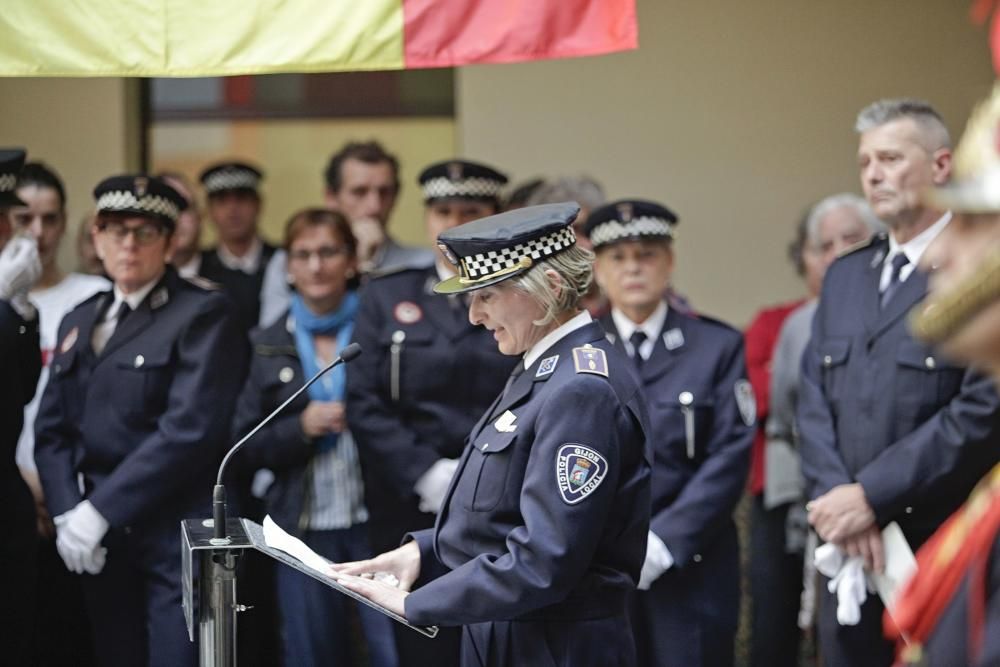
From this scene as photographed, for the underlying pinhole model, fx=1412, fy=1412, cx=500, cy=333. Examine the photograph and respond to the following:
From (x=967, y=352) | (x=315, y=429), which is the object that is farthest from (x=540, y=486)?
(x=315, y=429)

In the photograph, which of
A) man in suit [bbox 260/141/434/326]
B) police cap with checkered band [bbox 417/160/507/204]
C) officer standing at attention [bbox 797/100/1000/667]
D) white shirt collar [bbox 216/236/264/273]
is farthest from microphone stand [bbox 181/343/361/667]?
white shirt collar [bbox 216/236/264/273]

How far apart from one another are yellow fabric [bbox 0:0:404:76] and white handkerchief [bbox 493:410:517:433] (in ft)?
3.86

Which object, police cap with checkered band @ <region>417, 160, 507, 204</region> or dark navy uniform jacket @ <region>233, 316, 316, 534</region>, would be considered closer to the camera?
dark navy uniform jacket @ <region>233, 316, 316, 534</region>

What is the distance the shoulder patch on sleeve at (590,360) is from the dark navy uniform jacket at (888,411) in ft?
3.43

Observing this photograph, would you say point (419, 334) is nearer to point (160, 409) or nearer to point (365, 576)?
point (160, 409)

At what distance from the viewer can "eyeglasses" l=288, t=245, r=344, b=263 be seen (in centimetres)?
464

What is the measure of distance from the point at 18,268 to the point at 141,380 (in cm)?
53

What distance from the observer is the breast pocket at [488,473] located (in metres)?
2.89

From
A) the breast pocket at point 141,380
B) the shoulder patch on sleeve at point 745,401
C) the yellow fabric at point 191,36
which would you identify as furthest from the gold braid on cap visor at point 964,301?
the breast pocket at point 141,380

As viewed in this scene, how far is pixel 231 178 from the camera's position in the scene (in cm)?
559

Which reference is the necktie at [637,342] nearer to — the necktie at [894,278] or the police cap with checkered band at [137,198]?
the necktie at [894,278]

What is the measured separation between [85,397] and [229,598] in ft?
5.23

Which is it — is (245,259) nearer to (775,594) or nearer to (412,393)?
(412,393)

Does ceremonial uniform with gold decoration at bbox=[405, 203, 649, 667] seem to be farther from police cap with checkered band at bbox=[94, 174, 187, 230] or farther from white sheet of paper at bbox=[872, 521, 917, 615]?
police cap with checkered band at bbox=[94, 174, 187, 230]
